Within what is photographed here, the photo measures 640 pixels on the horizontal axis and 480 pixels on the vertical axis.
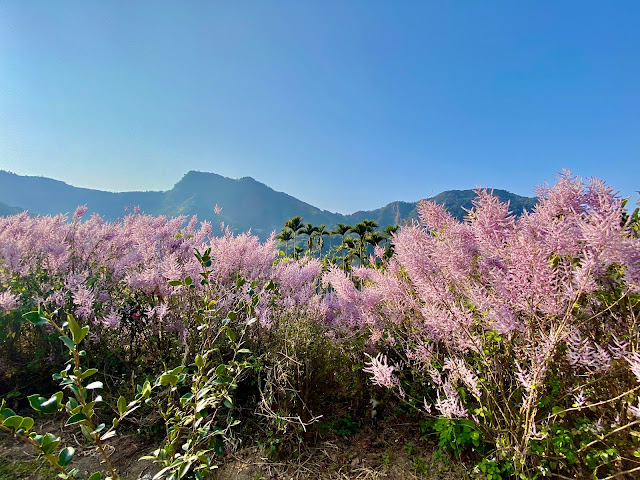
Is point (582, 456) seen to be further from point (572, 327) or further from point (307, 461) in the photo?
point (307, 461)

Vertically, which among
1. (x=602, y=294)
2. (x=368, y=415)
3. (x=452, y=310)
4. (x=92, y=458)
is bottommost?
(x=92, y=458)

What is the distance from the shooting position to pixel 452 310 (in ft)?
5.75

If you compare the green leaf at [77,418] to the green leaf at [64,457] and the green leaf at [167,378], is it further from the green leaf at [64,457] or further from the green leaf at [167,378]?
the green leaf at [167,378]

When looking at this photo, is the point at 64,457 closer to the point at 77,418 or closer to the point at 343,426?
the point at 77,418

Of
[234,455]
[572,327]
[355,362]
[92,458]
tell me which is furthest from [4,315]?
[572,327]

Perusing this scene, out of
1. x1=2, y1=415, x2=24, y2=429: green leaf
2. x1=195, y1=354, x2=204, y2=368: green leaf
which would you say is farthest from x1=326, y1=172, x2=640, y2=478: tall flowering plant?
x1=2, y1=415, x2=24, y2=429: green leaf

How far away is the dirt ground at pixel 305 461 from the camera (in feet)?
7.27

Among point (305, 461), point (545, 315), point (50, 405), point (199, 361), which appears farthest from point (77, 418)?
point (545, 315)

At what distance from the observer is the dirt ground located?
87.3 inches

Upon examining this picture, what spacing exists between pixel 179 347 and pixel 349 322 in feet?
4.89

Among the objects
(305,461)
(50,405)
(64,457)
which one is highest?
(50,405)

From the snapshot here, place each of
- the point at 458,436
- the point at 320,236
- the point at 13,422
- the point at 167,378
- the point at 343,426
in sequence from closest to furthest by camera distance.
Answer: the point at 13,422 < the point at 167,378 < the point at 458,436 < the point at 343,426 < the point at 320,236

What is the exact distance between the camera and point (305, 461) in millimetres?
2344

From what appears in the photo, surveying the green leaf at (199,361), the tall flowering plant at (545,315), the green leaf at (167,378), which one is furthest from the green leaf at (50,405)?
the tall flowering plant at (545,315)
